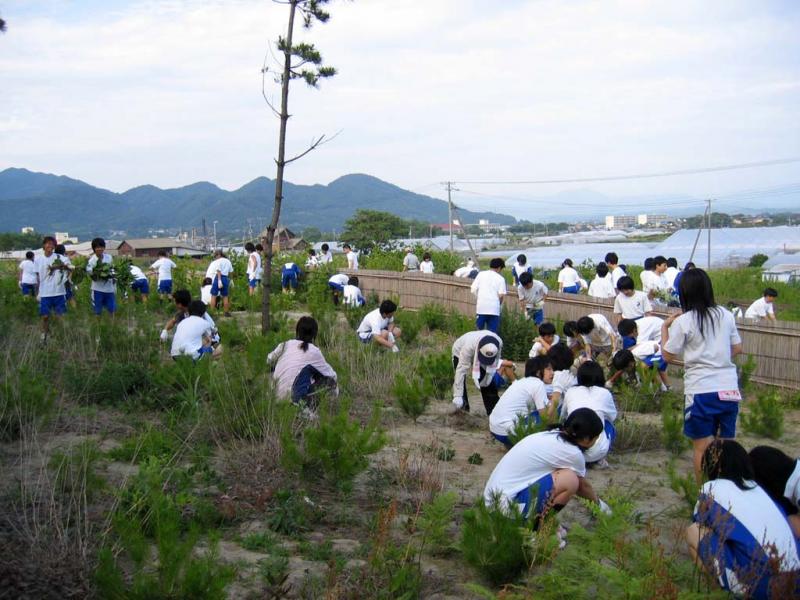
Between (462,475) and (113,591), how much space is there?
312 centimetres

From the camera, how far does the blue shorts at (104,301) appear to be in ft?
33.6

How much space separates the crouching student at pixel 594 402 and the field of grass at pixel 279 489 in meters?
0.26

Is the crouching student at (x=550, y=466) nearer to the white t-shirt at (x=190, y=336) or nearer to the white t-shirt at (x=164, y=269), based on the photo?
the white t-shirt at (x=190, y=336)

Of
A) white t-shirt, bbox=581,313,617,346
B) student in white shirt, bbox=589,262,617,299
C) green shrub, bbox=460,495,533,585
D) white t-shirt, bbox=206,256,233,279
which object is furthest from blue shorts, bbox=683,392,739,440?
white t-shirt, bbox=206,256,233,279

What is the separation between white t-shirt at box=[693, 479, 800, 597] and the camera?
329 cm

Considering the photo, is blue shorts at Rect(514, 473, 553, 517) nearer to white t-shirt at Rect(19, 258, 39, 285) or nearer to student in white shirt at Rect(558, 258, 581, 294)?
student in white shirt at Rect(558, 258, 581, 294)

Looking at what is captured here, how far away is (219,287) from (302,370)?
8.56 meters

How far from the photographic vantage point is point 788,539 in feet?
11.1

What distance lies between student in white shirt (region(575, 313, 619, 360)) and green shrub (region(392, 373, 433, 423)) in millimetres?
2073

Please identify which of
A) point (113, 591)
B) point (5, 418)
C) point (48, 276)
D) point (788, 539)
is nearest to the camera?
point (113, 591)

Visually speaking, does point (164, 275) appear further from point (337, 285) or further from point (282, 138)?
point (282, 138)

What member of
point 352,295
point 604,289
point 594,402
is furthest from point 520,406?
point 352,295

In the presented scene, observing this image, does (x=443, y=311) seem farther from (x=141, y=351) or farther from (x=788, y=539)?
(x=788, y=539)

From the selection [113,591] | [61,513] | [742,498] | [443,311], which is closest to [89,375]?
[61,513]
